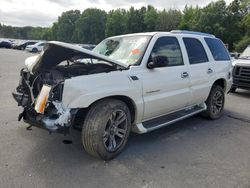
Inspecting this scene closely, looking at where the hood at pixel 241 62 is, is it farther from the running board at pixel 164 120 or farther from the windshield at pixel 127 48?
the windshield at pixel 127 48

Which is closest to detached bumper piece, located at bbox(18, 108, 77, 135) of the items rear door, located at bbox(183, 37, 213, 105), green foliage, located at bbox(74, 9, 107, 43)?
rear door, located at bbox(183, 37, 213, 105)

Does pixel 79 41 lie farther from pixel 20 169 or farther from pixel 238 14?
pixel 20 169

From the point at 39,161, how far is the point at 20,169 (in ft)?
0.96

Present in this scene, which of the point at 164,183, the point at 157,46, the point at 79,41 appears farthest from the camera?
the point at 79,41

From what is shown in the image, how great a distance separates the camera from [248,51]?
9.40m

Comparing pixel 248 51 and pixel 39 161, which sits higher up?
pixel 248 51

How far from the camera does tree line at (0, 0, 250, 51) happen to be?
4344cm

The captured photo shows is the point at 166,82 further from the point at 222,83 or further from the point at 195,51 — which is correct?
the point at 222,83

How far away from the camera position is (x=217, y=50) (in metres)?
5.96

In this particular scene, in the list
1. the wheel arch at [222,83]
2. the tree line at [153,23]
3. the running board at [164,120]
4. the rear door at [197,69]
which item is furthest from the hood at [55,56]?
the tree line at [153,23]

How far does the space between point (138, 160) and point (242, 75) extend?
614 centimetres

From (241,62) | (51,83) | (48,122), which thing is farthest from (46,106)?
(241,62)

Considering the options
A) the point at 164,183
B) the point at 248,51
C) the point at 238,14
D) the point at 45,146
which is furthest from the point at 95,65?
the point at 238,14

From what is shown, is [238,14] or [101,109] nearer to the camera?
[101,109]
